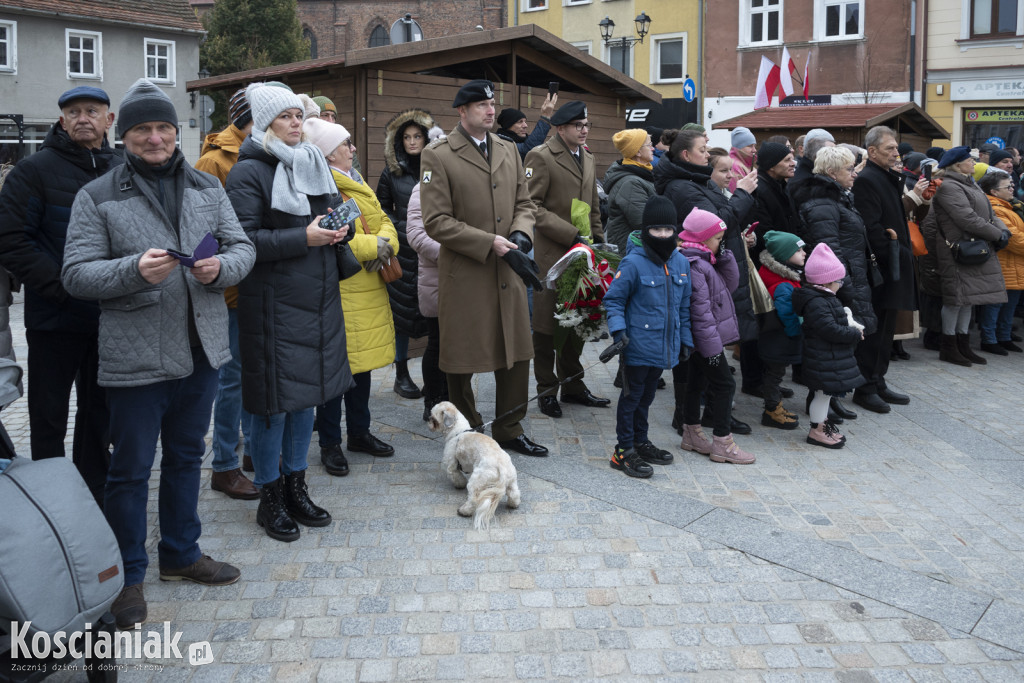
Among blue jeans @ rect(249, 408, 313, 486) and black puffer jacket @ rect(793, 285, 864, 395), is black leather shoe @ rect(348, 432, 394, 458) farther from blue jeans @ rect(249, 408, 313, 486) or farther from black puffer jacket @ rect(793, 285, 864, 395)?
black puffer jacket @ rect(793, 285, 864, 395)

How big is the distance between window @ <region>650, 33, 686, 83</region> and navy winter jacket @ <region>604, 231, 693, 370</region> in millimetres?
26806

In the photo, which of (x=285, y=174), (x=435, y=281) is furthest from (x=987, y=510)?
(x=285, y=174)

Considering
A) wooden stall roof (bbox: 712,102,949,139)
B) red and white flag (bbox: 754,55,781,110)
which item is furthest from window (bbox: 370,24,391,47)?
wooden stall roof (bbox: 712,102,949,139)

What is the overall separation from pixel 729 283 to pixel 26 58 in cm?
3234

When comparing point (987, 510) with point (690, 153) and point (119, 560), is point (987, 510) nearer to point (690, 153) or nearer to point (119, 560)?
point (690, 153)

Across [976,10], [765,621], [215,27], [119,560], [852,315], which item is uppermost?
[215,27]

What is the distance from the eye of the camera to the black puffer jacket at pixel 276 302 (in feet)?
14.4

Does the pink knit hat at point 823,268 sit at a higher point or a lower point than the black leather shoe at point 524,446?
higher

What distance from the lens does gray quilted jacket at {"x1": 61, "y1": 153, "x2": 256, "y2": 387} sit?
357 centimetres

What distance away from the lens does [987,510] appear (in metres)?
5.34

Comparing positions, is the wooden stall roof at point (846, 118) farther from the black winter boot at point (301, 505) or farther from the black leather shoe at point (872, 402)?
the black winter boot at point (301, 505)

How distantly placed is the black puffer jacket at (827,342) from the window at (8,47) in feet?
106

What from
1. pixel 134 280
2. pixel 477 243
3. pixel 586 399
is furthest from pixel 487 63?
pixel 134 280

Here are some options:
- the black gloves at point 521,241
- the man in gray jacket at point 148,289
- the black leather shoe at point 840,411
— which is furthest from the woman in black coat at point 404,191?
the black leather shoe at point 840,411
